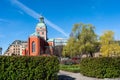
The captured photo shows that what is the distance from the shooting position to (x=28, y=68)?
73.2 ft

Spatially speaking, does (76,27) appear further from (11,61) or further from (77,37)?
(11,61)

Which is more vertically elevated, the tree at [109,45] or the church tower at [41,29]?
the church tower at [41,29]

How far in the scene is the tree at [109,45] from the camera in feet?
225

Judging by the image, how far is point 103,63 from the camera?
2781 cm

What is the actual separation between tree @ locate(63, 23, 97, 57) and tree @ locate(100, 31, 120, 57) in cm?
248

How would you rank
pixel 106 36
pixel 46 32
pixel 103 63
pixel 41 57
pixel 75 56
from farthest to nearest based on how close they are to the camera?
pixel 46 32
pixel 75 56
pixel 106 36
pixel 103 63
pixel 41 57

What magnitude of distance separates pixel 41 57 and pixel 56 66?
1.75 metres

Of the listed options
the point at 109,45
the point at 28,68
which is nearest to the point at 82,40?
the point at 109,45

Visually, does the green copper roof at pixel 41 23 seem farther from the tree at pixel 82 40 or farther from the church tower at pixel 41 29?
the tree at pixel 82 40

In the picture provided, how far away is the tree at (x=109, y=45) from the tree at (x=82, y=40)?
8.13ft

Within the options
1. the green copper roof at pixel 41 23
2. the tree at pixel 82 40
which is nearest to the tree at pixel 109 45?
the tree at pixel 82 40

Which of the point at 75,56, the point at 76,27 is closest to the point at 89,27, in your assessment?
the point at 76,27

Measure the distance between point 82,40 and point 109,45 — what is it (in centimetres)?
728

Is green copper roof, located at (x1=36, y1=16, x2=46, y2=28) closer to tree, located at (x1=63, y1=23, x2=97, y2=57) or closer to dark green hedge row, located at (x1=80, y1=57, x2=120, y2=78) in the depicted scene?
tree, located at (x1=63, y1=23, x2=97, y2=57)
